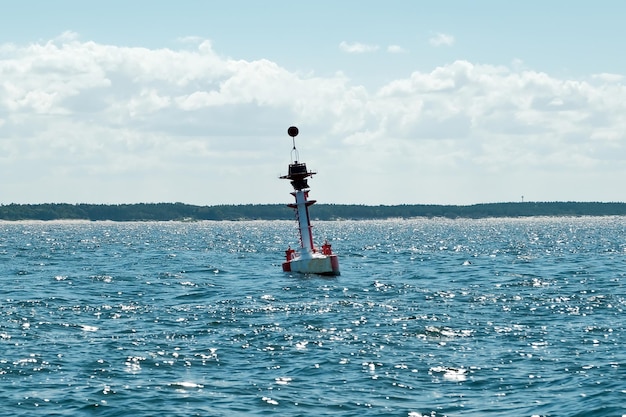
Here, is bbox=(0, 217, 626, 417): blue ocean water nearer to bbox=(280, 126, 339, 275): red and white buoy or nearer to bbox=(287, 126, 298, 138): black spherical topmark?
bbox=(280, 126, 339, 275): red and white buoy

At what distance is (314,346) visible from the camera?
33812 millimetres

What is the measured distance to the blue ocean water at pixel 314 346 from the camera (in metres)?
25.5

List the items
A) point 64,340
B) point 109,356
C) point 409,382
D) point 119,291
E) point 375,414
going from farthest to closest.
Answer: point 119,291 → point 64,340 → point 109,356 → point 409,382 → point 375,414

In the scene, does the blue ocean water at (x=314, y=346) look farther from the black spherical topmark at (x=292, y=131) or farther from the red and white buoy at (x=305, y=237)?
the black spherical topmark at (x=292, y=131)

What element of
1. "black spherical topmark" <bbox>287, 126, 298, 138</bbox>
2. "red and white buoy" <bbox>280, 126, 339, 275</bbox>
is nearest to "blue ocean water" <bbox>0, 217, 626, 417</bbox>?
"red and white buoy" <bbox>280, 126, 339, 275</bbox>

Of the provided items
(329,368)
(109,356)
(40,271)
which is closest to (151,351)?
(109,356)

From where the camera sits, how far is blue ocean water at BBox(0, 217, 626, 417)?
25453 mm

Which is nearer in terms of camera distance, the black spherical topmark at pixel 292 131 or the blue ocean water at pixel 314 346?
the blue ocean water at pixel 314 346

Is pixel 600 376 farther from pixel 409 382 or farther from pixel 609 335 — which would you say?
pixel 609 335

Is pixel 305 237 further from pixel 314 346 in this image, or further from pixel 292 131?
A: pixel 314 346

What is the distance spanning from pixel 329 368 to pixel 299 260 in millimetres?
35379

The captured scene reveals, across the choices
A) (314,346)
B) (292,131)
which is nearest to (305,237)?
(292,131)

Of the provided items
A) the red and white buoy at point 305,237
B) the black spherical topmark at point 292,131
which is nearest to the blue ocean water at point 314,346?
the red and white buoy at point 305,237

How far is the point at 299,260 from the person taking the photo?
214 feet
